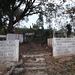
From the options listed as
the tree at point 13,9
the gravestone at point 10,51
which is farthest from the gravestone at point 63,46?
the tree at point 13,9

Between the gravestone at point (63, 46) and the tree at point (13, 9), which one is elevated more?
the tree at point (13, 9)

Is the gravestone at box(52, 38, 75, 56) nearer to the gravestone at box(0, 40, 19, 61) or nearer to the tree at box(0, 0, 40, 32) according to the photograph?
the gravestone at box(0, 40, 19, 61)

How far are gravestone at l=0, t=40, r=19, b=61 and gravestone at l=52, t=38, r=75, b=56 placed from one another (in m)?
2.43

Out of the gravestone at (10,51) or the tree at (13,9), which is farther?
the tree at (13,9)

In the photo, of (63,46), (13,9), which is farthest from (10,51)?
(13,9)

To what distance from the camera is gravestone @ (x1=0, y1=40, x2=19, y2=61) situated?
5586 millimetres

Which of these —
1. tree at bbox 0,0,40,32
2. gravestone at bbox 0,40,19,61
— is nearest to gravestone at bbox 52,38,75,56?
gravestone at bbox 0,40,19,61

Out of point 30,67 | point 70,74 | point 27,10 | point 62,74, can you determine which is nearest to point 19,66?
point 30,67

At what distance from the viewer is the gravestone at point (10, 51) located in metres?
5.59

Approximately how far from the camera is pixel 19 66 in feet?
16.6

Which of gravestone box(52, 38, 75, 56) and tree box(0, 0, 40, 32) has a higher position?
tree box(0, 0, 40, 32)

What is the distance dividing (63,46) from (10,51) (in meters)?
3.47

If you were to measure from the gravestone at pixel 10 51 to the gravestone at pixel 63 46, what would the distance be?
243 centimetres

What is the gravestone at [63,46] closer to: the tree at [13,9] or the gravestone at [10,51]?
the gravestone at [10,51]
